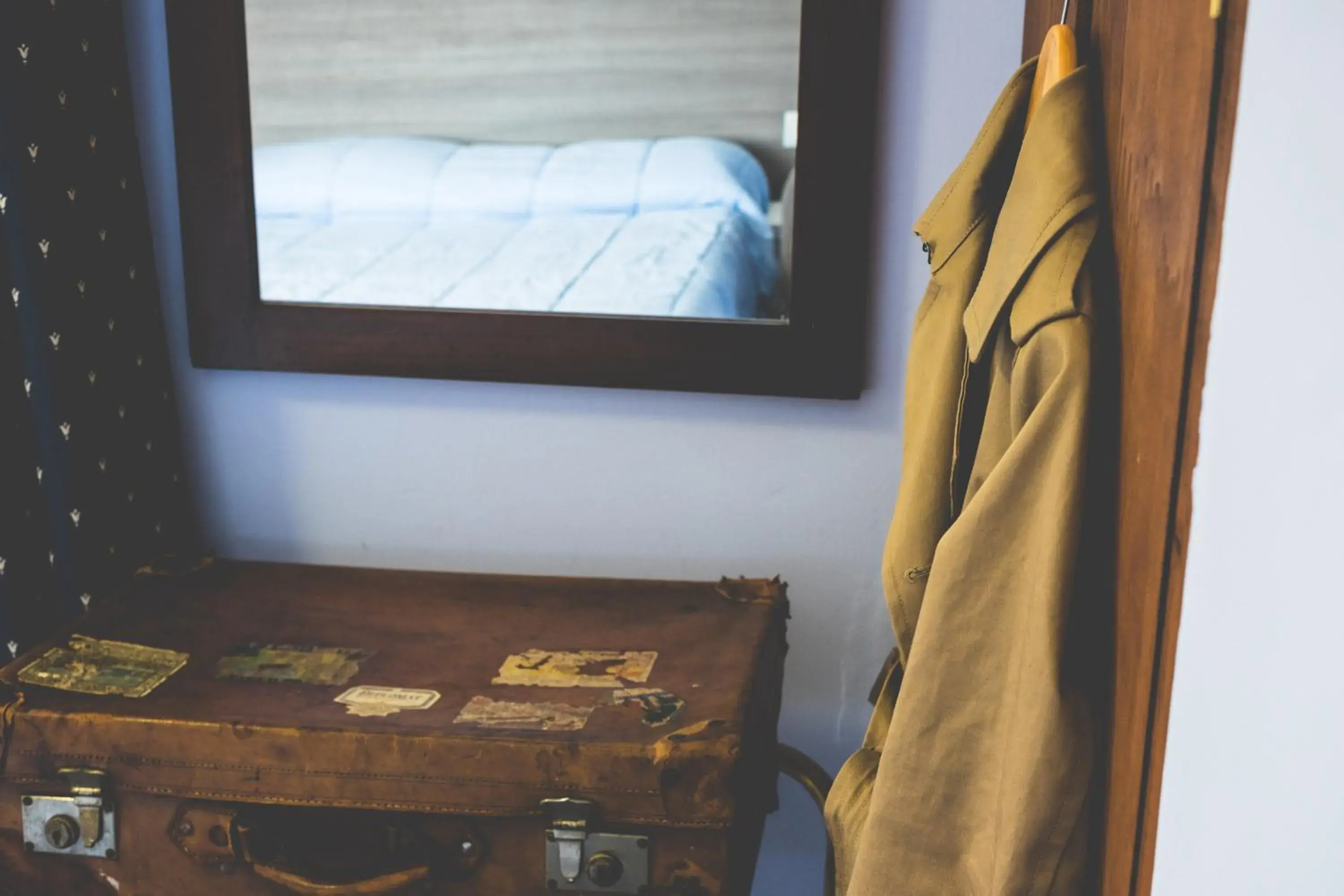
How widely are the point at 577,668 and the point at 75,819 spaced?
536 mm

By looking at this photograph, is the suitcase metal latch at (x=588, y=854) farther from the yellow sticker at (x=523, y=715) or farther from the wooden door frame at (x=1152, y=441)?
the wooden door frame at (x=1152, y=441)

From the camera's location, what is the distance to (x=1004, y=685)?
92 centimetres

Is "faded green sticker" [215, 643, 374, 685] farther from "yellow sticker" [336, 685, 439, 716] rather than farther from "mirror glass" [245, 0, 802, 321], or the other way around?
"mirror glass" [245, 0, 802, 321]

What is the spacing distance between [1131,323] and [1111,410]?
81mm

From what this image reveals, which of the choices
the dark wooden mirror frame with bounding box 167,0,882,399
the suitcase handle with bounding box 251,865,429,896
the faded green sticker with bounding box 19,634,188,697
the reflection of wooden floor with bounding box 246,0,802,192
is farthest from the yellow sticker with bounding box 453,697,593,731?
the reflection of wooden floor with bounding box 246,0,802,192

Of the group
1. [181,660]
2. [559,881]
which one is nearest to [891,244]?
[559,881]

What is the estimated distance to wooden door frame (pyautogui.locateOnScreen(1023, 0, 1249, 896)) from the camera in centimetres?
64

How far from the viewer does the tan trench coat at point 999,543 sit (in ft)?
2.80

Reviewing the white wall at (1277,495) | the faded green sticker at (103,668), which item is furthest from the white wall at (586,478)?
the white wall at (1277,495)

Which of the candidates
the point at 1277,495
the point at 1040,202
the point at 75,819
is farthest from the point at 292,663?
the point at 1277,495

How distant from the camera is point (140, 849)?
4.18ft

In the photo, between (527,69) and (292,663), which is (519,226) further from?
(292,663)

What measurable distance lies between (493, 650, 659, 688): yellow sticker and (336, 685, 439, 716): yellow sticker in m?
0.08

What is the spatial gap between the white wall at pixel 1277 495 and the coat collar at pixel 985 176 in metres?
0.45
